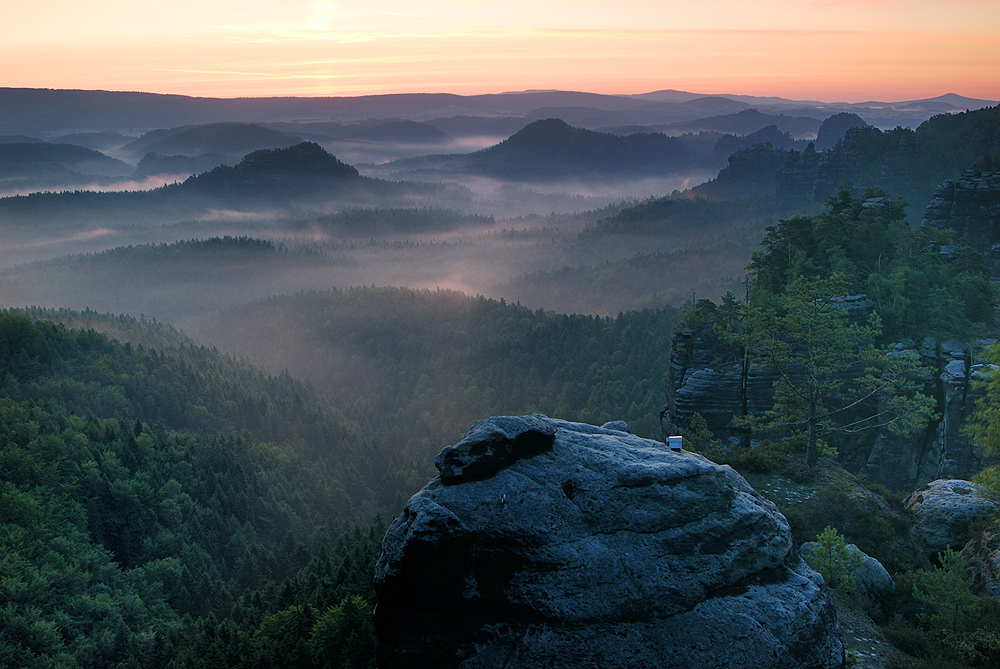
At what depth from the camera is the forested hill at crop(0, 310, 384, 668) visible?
183 ft

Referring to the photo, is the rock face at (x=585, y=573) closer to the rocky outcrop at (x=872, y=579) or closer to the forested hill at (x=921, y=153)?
the rocky outcrop at (x=872, y=579)

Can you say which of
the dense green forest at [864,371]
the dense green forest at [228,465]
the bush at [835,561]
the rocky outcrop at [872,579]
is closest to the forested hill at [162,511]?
the dense green forest at [228,465]

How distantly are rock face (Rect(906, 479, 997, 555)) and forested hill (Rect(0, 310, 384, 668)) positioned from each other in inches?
1122

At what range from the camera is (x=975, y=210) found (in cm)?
8819

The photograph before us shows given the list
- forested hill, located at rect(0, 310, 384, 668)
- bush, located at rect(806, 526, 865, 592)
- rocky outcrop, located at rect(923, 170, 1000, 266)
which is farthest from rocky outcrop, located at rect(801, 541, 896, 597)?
rocky outcrop, located at rect(923, 170, 1000, 266)

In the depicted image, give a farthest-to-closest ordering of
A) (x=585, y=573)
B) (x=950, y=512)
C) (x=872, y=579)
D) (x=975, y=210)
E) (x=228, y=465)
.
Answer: (x=228, y=465) → (x=975, y=210) → (x=950, y=512) → (x=872, y=579) → (x=585, y=573)

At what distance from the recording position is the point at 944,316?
5647cm

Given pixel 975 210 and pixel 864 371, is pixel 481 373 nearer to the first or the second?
pixel 975 210

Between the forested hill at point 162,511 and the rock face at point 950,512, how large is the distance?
93.5 feet

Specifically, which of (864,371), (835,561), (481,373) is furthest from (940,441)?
(481,373)

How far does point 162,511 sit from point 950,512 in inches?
3458

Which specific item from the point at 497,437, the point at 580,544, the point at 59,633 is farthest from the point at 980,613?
the point at 59,633

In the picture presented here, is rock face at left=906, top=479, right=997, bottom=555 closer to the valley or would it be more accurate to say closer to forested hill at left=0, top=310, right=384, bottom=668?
the valley

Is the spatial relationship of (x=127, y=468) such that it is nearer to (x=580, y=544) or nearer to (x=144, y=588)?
(x=144, y=588)
